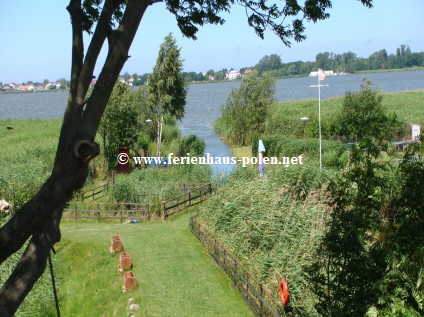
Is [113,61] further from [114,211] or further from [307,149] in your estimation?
[307,149]

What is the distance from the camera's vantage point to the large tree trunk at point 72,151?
13.7ft

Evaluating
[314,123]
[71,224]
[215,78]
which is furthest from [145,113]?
[215,78]

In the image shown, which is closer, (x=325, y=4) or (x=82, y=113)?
(x=82, y=113)

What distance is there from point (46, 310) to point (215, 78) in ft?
611

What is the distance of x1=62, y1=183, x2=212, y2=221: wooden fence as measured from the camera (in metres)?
19.2

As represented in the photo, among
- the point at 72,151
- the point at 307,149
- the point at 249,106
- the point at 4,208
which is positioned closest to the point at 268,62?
the point at 249,106

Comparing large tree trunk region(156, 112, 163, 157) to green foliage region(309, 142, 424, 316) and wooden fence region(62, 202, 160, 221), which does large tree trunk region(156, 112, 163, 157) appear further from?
green foliage region(309, 142, 424, 316)

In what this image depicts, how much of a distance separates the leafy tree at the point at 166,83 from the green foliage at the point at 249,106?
271 inches

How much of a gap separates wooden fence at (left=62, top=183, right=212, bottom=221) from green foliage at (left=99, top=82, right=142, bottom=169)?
26.9 feet

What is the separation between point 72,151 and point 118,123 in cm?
2491

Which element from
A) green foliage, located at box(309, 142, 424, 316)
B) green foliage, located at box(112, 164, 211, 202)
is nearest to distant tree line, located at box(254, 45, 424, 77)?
green foliage, located at box(112, 164, 211, 202)

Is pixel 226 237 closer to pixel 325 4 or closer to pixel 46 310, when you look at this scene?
pixel 46 310

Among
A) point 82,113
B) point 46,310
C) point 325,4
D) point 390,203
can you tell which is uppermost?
point 325,4

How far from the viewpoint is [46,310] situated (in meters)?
12.4
